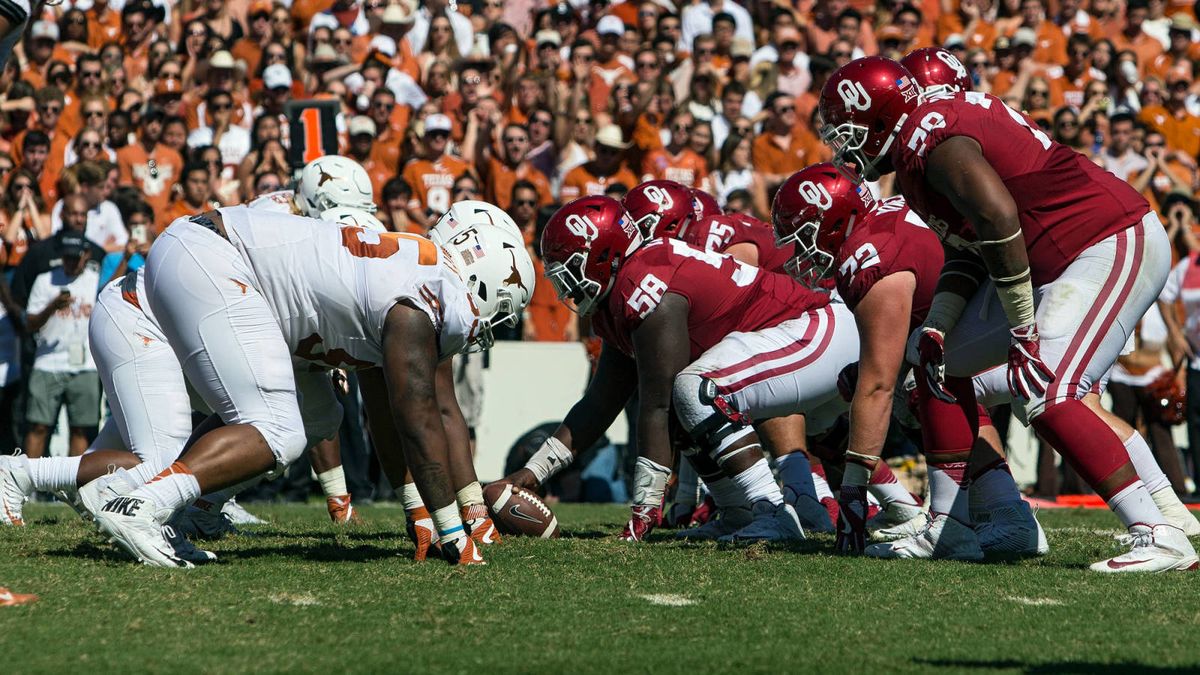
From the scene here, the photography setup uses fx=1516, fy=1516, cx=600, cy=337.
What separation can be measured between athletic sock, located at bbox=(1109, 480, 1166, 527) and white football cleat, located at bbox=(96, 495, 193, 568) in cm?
365

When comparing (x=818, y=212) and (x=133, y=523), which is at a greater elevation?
(x=818, y=212)

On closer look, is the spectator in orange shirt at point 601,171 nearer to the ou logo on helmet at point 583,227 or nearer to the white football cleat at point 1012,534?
the ou logo on helmet at point 583,227

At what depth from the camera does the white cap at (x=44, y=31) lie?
616 inches

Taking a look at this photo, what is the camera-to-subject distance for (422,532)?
639 centimetres

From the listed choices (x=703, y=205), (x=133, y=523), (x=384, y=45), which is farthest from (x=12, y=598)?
(x=384, y=45)

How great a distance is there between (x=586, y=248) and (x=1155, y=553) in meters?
3.10

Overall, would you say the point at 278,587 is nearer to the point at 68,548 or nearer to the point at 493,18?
the point at 68,548

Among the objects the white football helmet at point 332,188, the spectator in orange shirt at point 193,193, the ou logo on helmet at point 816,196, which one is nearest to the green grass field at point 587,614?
the ou logo on helmet at point 816,196

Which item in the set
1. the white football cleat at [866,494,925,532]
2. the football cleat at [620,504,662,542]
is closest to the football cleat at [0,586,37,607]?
the football cleat at [620,504,662,542]

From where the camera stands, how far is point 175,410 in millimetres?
6777

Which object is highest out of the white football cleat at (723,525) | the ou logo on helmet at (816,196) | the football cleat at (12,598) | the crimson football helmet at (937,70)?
the crimson football helmet at (937,70)

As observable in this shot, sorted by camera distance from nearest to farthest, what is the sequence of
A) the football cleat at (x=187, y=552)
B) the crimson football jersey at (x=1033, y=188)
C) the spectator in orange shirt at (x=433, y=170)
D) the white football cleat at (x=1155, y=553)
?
1. the white football cleat at (x=1155, y=553)
2. the crimson football jersey at (x=1033, y=188)
3. the football cleat at (x=187, y=552)
4. the spectator in orange shirt at (x=433, y=170)

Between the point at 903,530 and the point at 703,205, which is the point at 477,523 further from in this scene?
the point at 703,205

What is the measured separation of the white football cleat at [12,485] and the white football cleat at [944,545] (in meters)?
4.15
